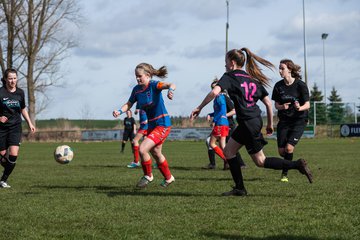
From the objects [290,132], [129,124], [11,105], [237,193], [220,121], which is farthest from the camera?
[129,124]

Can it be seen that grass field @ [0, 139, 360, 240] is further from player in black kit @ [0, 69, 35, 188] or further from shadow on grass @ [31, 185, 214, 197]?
player in black kit @ [0, 69, 35, 188]

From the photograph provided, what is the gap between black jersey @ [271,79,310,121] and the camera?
32.3 ft

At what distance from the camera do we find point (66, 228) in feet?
18.7

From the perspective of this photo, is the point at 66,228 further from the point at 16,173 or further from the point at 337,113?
the point at 337,113

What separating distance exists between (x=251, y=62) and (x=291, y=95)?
2298 mm

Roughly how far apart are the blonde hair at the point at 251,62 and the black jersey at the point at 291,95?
7.28 ft

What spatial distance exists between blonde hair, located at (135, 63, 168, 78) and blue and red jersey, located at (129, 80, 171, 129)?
0.13m

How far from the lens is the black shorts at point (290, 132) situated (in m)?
10.0

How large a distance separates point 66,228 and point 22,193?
132 inches

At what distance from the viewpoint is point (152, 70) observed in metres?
8.92

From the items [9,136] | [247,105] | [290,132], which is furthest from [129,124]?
[247,105]

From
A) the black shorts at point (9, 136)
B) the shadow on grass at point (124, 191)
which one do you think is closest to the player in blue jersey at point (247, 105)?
the shadow on grass at point (124, 191)

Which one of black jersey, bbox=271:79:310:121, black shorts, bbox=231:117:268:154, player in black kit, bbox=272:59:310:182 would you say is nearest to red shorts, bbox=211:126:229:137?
player in black kit, bbox=272:59:310:182

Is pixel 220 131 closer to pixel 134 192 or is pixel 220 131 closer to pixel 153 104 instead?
pixel 153 104
